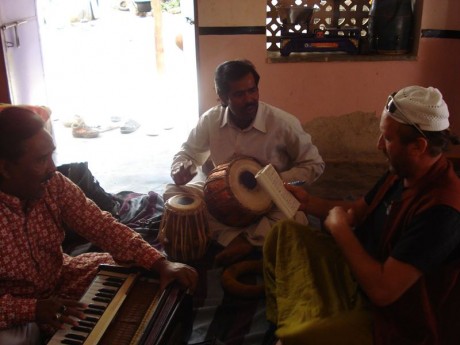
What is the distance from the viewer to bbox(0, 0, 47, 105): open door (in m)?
4.47

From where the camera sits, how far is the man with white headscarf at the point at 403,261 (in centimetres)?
166

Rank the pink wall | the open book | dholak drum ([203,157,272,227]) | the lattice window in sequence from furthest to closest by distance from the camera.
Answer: the lattice window < the pink wall < dholak drum ([203,157,272,227]) < the open book

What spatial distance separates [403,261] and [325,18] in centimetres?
320

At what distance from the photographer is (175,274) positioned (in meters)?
1.96

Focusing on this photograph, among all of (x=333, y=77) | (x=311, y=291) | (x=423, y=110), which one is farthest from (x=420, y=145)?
(x=333, y=77)

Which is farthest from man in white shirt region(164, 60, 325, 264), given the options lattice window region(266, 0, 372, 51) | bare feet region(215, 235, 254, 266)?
lattice window region(266, 0, 372, 51)

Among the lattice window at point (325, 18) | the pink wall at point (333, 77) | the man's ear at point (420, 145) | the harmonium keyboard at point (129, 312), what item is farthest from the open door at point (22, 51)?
the man's ear at point (420, 145)

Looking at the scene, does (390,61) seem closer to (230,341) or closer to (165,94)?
(230,341)

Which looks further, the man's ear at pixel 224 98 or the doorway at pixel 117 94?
the doorway at pixel 117 94

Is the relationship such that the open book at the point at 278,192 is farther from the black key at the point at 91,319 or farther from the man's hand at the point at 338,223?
the black key at the point at 91,319

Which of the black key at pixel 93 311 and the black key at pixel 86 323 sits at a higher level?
the black key at pixel 93 311

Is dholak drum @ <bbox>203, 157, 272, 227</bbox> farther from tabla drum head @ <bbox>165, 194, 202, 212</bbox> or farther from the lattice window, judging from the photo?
the lattice window

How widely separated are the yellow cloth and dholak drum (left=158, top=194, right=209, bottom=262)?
2.40 feet

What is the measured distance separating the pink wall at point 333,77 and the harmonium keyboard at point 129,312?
2521 mm
